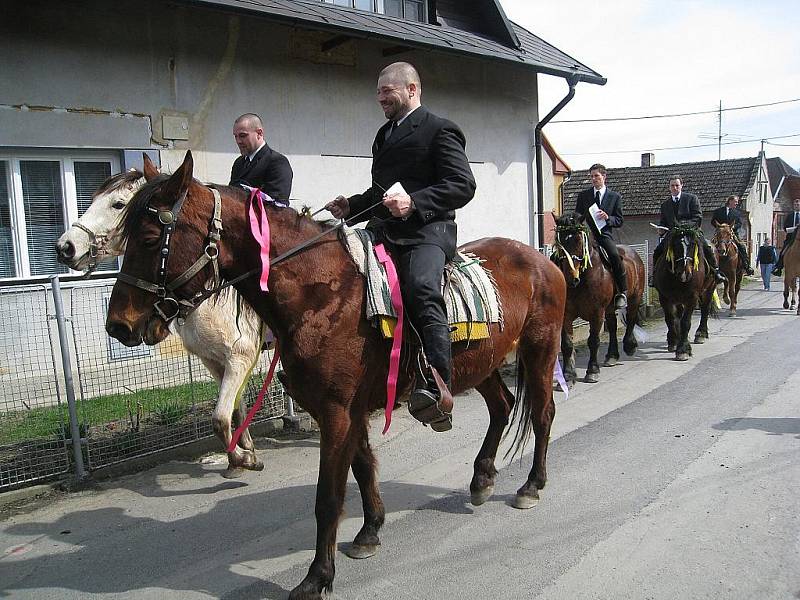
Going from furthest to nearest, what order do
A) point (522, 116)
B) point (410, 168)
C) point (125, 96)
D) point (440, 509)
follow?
1. point (522, 116)
2. point (125, 96)
3. point (440, 509)
4. point (410, 168)

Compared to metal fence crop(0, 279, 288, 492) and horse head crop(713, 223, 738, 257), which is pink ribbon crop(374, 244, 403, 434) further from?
horse head crop(713, 223, 738, 257)

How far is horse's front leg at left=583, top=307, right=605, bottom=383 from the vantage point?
354 inches

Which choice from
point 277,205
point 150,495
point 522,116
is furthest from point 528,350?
point 522,116

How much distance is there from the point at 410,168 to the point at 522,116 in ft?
33.5

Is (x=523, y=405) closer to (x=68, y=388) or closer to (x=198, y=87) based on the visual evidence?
(x=68, y=388)

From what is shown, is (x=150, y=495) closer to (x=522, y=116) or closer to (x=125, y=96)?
(x=125, y=96)

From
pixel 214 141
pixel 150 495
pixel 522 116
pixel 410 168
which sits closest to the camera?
pixel 410 168

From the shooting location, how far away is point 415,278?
3.67m

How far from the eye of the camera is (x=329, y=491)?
11.5 feet

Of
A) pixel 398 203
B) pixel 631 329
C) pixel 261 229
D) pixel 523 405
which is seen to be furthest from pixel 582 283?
pixel 261 229

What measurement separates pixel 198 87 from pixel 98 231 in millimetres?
4631

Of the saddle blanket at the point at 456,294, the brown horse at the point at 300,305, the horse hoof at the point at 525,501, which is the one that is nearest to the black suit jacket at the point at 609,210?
the saddle blanket at the point at 456,294

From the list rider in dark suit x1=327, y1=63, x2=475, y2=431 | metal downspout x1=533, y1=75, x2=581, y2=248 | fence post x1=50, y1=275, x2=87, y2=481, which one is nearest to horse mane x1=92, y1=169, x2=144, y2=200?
fence post x1=50, y1=275, x2=87, y2=481

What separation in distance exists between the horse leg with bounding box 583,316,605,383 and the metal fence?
5.09 meters
